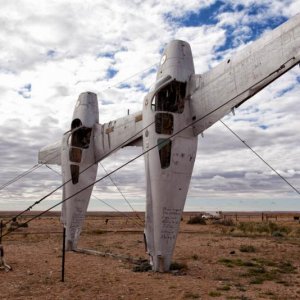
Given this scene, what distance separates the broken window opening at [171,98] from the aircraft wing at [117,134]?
2308 mm

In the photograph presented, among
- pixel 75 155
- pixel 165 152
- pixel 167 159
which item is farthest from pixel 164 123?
pixel 75 155

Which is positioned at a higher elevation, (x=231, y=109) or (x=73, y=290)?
(x=231, y=109)

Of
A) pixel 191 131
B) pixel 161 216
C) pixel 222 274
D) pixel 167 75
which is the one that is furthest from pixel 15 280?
pixel 167 75

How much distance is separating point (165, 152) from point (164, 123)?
3.24 ft

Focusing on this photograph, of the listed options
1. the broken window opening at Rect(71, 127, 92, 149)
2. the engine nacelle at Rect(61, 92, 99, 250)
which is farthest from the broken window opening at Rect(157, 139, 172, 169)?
the broken window opening at Rect(71, 127, 92, 149)

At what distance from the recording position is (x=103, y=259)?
16.1 meters

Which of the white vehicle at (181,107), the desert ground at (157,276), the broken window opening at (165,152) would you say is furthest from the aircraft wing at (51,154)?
the broken window opening at (165,152)

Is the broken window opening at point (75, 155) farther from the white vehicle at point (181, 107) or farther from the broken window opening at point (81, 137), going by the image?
the white vehicle at point (181, 107)

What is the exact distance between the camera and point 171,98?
13.8m

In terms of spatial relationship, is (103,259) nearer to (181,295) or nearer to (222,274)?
(222,274)

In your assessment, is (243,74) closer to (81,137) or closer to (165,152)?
(165,152)

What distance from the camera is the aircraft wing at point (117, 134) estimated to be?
1666 cm

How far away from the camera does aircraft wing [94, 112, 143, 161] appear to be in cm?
1666

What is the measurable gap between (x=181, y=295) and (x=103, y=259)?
6.94m
